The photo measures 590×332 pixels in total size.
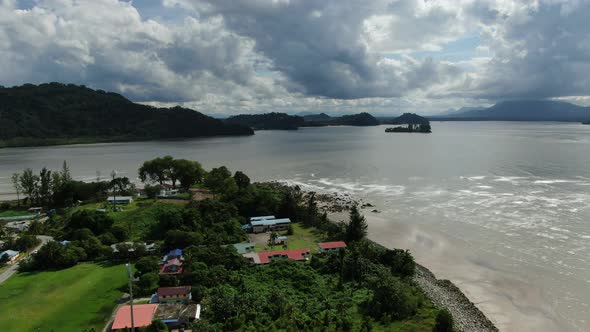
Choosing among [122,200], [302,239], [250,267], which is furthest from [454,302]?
[122,200]

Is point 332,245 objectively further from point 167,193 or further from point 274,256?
point 167,193

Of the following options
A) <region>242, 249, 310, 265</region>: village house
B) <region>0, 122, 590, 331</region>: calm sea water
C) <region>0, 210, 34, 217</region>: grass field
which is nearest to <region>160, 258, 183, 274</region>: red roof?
<region>242, 249, 310, 265</region>: village house

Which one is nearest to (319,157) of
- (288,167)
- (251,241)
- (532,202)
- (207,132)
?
(288,167)

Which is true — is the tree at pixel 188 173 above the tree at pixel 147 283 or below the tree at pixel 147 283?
above

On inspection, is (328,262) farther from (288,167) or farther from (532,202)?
(288,167)

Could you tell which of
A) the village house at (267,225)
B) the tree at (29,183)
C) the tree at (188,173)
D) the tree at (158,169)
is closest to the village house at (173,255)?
the village house at (267,225)

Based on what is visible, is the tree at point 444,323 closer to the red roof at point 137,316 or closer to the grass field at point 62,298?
the red roof at point 137,316

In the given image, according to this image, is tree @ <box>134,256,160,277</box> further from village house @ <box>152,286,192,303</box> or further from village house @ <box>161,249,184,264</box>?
village house @ <box>152,286,192,303</box>
